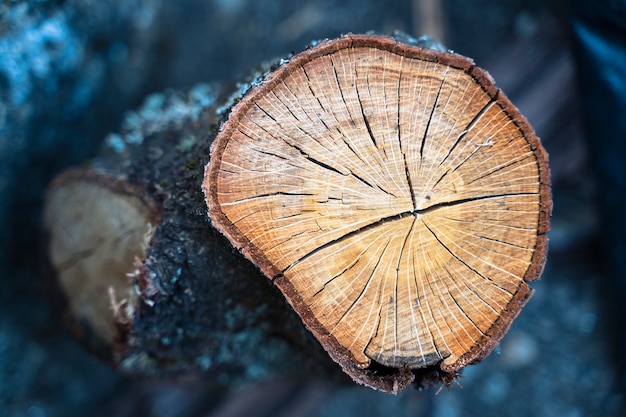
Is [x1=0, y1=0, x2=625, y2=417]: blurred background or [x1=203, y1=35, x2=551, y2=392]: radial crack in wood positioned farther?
[x1=0, y1=0, x2=625, y2=417]: blurred background

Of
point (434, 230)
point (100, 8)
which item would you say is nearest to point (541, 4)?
point (434, 230)

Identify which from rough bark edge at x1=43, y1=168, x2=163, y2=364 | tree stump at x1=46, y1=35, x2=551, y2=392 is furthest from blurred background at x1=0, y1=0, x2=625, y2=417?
tree stump at x1=46, y1=35, x2=551, y2=392

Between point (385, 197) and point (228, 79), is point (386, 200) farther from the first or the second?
point (228, 79)

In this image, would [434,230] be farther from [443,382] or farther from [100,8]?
[100,8]

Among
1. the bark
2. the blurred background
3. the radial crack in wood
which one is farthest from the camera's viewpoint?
the blurred background

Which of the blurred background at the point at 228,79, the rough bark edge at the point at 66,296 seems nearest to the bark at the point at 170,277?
the rough bark edge at the point at 66,296

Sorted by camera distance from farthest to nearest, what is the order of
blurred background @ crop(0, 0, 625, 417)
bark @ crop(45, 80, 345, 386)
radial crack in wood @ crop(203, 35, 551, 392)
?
blurred background @ crop(0, 0, 625, 417) → bark @ crop(45, 80, 345, 386) → radial crack in wood @ crop(203, 35, 551, 392)

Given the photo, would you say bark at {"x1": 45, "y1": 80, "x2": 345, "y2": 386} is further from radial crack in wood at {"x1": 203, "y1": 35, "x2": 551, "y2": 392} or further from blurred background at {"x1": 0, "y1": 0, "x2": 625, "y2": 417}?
blurred background at {"x1": 0, "y1": 0, "x2": 625, "y2": 417}
